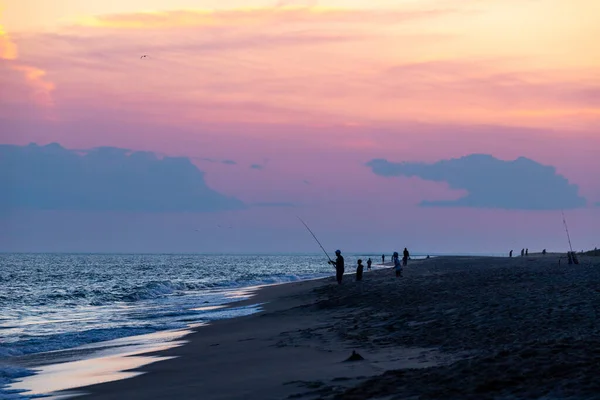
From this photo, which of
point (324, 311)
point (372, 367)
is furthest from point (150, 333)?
point (372, 367)

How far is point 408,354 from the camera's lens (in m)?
10.8

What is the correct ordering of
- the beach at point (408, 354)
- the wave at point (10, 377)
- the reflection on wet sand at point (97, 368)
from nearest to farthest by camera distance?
the beach at point (408, 354) → the wave at point (10, 377) → the reflection on wet sand at point (97, 368)

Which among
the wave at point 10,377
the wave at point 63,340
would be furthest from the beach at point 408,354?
the wave at point 63,340

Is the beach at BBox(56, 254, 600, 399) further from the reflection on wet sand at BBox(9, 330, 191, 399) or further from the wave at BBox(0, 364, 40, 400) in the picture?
the wave at BBox(0, 364, 40, 400)

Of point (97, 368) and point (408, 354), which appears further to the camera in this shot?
point (97, 368)

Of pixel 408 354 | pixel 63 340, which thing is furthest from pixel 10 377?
pixel 408 354

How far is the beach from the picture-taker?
303 inches

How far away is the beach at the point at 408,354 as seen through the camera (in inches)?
303

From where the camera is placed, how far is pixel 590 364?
303 inches

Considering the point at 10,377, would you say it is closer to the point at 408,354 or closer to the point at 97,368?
the point at 97,368

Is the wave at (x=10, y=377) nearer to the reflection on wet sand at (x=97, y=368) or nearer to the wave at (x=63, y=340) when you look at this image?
Result: the reflection on wet sand at (x=97, y=368)

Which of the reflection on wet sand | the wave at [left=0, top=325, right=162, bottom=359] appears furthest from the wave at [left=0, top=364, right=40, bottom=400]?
the wave at [left=0, top=325, right=162, bottom=359]

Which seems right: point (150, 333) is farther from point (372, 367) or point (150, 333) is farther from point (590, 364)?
point (590, 364)

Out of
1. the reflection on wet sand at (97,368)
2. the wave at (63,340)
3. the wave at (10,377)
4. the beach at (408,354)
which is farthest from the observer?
the wave at (63,340)
